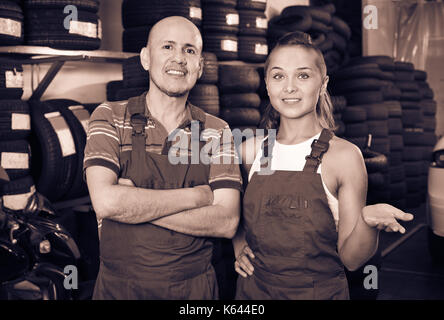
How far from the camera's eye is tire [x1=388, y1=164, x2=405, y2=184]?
669 cm

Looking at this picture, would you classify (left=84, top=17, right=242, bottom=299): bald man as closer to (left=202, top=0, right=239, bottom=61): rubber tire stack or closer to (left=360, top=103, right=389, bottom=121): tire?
(left=202, top=0, right=239, bottom=61): rubber tire stack

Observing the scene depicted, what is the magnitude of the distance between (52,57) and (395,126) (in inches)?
179

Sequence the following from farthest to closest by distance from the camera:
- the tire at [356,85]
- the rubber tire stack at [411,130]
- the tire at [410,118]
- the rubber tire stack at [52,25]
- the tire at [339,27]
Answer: the tire at [410,118]
the rubber tire stack at [411,130]
the tire at [339,27]
the tire at [356,85]
the rubber tire stack at [52,25]

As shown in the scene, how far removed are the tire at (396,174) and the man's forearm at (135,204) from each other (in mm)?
5205

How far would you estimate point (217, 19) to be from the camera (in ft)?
15.3

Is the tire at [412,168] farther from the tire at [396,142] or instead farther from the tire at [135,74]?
the tire at [135,74]

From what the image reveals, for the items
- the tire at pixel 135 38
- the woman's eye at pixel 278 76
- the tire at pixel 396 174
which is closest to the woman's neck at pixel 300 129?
the woman's eye at pixel 278 76

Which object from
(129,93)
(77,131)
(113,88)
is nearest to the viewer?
(129,93)

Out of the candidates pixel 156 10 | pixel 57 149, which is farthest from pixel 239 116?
pixel 57 149

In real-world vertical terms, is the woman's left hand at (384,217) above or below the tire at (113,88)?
below

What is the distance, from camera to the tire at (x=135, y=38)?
4.11m

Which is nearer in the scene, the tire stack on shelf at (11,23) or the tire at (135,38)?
the tire stack on shelf at (11,23)

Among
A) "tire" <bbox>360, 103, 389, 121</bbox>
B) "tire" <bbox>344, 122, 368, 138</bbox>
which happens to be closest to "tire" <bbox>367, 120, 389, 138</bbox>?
"tire" <bbox>360, 103, 389, 121</bbox>

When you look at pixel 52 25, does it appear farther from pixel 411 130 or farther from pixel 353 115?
pixel 411 130
